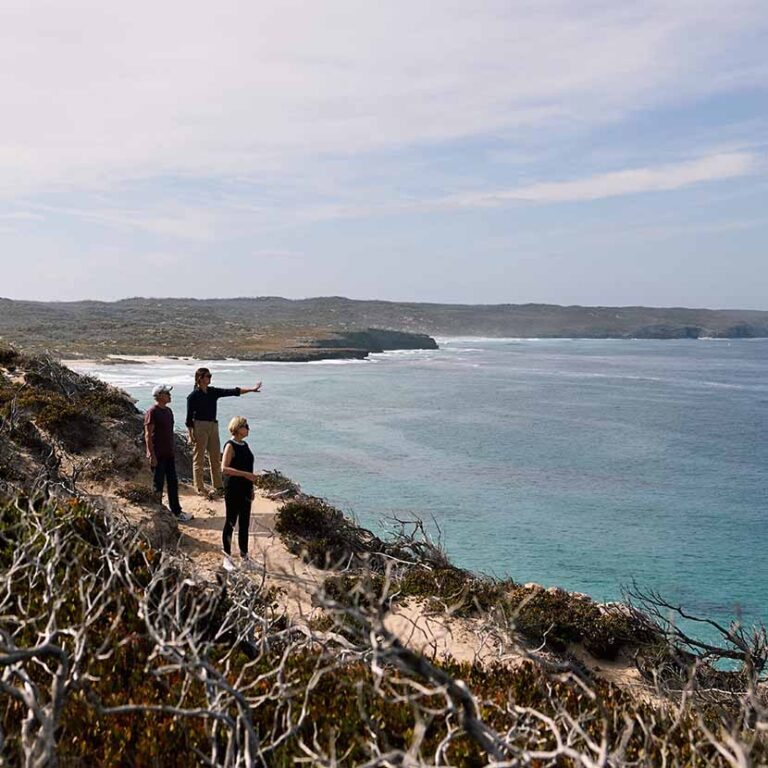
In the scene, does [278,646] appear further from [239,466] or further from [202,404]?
[202,404]

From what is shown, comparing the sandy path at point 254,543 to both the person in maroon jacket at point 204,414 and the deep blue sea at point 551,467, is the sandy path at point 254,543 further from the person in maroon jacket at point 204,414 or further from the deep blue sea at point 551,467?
the deep blue sea at point 551,467

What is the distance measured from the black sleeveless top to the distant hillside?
61.0 meters

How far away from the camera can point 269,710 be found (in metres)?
4.25

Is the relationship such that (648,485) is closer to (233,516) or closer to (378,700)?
(233,516)

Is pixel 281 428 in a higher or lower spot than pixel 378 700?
lower

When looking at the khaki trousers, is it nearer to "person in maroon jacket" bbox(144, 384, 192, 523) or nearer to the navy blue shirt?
the navy blue shirt

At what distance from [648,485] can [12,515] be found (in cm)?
2051

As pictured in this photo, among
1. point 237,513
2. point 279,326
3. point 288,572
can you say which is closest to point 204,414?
point 237,513

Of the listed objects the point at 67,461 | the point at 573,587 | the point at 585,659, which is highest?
the point at 67,461

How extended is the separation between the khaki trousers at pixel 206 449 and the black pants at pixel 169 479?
0.83m

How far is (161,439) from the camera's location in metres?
10.0


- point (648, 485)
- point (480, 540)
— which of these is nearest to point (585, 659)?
point (480, 540)

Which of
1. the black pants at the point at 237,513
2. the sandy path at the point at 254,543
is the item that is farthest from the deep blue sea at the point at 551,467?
the black pants at the point at 237,513

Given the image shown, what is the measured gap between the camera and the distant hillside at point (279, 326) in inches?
3164
